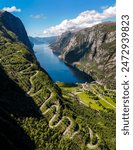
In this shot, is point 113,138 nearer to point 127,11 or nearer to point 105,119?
point 105,119

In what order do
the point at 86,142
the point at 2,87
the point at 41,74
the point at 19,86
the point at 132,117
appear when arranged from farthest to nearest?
the point at 41,74 < the point at 19,86 < the point at 2,87 < the point at 86,142 < the point at 132,117

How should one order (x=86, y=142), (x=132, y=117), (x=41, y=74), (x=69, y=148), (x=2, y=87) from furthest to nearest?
(x=41, y=74) → (x=2, y=87) → (x=86, y=142) → (x=69, y=148) → (x=132, y=117)

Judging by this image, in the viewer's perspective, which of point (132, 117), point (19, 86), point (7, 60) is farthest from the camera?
point (7, 60)

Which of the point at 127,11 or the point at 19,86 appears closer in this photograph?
the point at 127,11

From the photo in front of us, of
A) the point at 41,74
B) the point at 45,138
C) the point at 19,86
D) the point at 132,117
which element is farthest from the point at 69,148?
the point at 132,117

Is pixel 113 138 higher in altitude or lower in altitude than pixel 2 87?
lower

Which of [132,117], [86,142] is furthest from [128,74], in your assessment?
[86,142]

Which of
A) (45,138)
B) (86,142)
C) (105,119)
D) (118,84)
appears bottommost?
(105,119)

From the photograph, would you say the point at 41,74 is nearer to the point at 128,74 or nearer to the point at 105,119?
the point at 105,119

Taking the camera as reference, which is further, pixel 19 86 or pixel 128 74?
pixel 19 86
